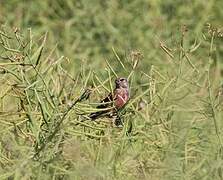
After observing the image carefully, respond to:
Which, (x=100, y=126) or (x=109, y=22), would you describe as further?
(x=109, y=22)

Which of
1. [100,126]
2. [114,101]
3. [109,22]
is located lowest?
[100,126]

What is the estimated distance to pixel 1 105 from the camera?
440 cm

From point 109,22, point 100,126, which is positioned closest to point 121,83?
point 100,126

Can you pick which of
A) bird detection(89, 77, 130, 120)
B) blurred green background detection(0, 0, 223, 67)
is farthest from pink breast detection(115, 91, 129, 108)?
blurred green background detection(0, 0, 223, 67)

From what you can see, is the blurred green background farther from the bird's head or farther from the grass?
the bird's head

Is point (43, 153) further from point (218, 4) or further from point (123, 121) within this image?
point (218, 4)

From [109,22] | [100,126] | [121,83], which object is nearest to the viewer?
[100,126]

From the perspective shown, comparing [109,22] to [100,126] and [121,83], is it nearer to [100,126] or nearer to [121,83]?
[121,83]

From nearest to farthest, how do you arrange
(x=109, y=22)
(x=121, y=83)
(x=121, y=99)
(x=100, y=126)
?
1. (x=100, y=126)
2. (x=121, y=99)
3. (x=121, y=83)
4. (x=109, y=22)

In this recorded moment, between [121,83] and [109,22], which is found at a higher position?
[109,22]

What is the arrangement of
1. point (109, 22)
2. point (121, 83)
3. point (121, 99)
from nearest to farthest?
point (121, 99), point (121, 83), point (109, 22)

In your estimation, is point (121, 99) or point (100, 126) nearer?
point (100, 126)

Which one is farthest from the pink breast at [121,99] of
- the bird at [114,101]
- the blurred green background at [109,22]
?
the blurred green background at [109,22]

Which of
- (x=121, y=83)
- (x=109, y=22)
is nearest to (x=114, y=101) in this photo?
(x=121, y=83)
